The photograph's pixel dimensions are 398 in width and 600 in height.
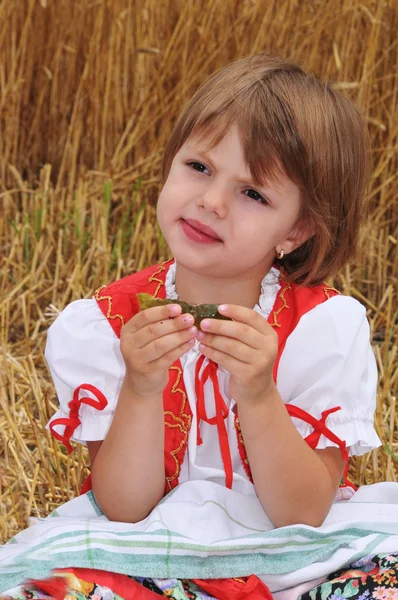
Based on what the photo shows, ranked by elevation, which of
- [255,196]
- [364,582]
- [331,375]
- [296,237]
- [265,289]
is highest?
[255,196]

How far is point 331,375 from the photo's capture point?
1.76 meters

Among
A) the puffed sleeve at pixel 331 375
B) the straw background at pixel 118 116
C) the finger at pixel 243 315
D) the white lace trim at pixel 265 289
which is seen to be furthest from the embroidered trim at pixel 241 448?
the straw background at pixel 118 116

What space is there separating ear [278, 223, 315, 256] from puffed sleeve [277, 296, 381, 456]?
0.12 m

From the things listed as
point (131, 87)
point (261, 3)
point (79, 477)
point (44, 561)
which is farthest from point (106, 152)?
point (44, 561)

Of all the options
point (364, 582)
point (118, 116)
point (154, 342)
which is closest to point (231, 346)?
point (154, 342)

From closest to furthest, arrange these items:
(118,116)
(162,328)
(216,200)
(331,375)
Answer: (162,328) < (216,200) < (331,375) < (118,116)

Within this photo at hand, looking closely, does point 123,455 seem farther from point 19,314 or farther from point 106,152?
point 106,152

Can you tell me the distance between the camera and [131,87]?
360cm

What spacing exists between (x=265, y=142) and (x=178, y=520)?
25.7 inches

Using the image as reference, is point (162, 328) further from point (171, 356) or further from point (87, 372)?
point (87, 372)

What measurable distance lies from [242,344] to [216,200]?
252 millimetres

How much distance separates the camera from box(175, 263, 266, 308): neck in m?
1.80

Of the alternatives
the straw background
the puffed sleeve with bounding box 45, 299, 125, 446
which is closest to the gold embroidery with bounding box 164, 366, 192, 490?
the puffed sleeve with bounding box 45, 299, 125, 446

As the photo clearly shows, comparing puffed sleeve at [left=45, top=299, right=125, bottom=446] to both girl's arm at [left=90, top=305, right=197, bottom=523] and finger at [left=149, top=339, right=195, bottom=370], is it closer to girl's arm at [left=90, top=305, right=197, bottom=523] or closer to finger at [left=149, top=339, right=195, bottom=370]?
girl's arm at [left=90, top=305, right=197, bottom=523]
